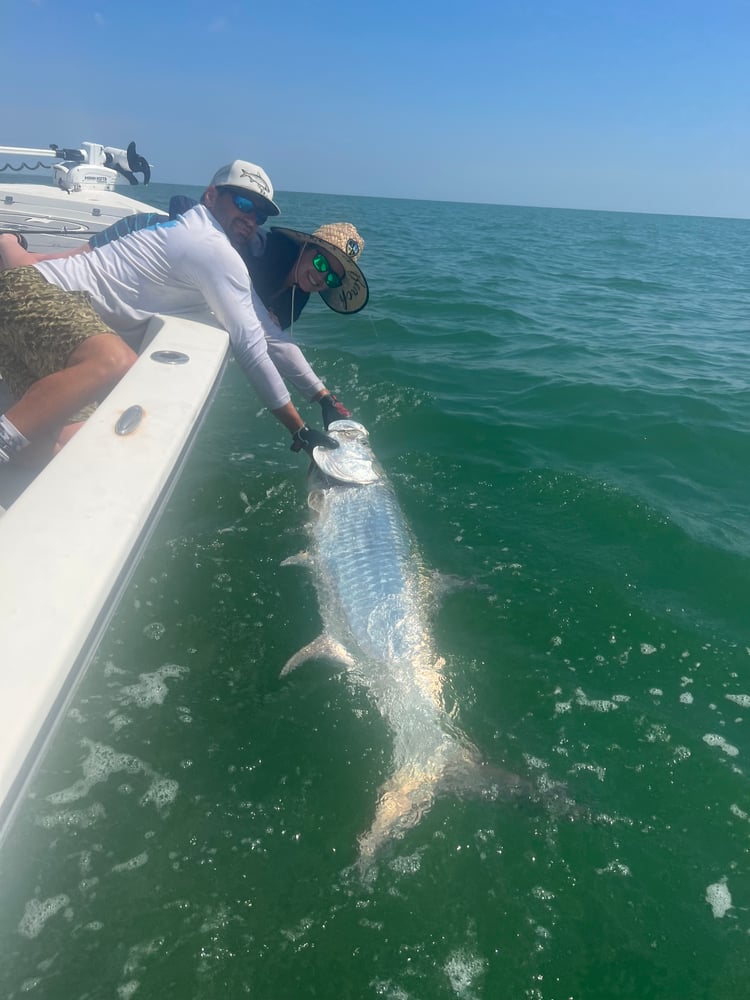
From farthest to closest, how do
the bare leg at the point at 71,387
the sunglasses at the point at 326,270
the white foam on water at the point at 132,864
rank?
the sunglasses at the point at 326,270
the bare leg at the point at 71,387
the white foam on water at the point at 132,864

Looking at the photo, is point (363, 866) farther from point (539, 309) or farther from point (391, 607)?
point (539, 309)

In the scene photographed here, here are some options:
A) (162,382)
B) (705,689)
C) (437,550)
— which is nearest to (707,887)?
(705,689)

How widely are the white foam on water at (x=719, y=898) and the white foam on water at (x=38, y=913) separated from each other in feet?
9.04

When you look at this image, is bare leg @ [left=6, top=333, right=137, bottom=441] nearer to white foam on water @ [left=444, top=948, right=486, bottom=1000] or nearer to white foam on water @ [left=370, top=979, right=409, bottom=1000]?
white foam on water @ [left=370, top=979, right=409, bottom=1000]

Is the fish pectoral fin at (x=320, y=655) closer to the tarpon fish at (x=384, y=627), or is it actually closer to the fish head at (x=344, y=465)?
the tarpon fish at (x=384, y=627)

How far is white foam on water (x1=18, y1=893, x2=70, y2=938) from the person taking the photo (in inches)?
97.7

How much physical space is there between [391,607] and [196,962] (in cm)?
205

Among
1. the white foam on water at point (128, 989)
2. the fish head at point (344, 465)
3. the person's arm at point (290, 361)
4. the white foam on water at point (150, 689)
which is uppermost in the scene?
the person's arm at point (290, 361)

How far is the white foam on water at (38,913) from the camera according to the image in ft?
8.14

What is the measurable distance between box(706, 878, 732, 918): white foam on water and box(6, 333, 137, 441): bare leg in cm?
398

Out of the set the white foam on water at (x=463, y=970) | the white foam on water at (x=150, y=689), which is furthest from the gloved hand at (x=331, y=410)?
the white foam on water at (x=463, y=970)

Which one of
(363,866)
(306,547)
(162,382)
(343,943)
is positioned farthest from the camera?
(306,547)

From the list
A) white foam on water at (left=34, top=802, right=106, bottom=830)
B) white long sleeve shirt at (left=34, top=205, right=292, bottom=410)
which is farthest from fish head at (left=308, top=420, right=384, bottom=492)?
white foam on water at (left=34, top=802, right=106, bottom=830)

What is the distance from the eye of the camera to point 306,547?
4.77 metres
